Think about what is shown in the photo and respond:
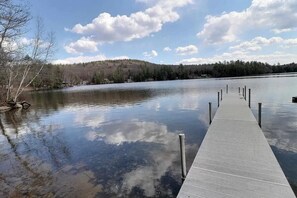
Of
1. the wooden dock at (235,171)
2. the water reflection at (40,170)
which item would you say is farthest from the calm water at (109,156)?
the wooden dock at (235,171)

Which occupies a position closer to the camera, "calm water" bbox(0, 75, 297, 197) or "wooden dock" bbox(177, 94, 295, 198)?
"wooden dock" bbox(177, 94, 295, 198)

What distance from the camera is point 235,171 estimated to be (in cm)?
457

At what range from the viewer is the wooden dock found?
3.81m

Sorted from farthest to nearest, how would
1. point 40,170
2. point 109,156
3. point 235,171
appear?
point 109,156, point 40,170, point 235,171

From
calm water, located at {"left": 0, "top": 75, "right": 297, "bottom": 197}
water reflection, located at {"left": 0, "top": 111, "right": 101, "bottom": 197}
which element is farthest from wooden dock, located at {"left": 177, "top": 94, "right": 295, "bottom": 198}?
water reflection, located at {"left": 0, "top": 111, "right": 101, "bottom": 197}

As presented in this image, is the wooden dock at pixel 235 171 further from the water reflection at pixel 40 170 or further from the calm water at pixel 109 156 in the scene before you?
the water reflection at pixel 40 170

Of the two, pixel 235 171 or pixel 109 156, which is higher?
pixel 235 171

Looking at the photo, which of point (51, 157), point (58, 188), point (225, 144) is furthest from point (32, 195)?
point (225, 144)

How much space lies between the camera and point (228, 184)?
160 inches

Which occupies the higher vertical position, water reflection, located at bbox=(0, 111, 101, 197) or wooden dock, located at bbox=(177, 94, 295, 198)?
wooden dock, located at bbox=(177, 94, 295, 198)

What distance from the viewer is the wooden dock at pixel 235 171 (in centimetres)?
381

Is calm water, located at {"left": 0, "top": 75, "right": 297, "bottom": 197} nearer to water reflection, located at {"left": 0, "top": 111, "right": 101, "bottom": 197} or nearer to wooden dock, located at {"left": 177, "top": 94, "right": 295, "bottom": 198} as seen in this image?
water reflection, located at {"left": 0, "top": 111, "right": 101, "bottom": 197}

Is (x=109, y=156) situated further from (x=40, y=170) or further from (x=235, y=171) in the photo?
(x=235, y=171)

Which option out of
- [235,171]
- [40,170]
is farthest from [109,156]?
[235,171]
